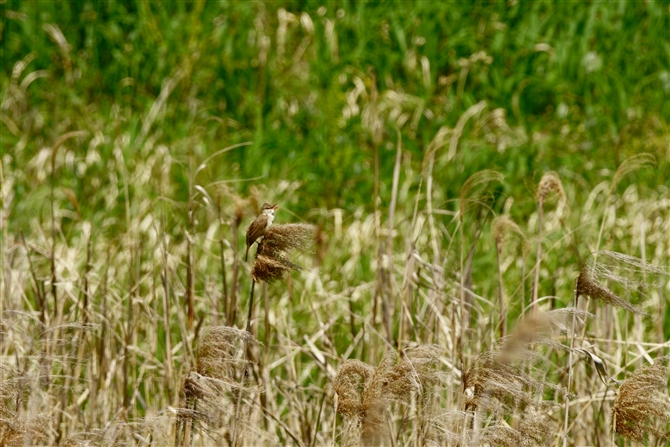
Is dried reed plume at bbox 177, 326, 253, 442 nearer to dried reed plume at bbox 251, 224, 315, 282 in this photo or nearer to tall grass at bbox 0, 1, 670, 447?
dried reed plume at bbox 251, 224, 315, 282

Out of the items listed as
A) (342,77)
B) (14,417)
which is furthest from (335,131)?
(14,417)

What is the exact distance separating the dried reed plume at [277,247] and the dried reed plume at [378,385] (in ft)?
0.74

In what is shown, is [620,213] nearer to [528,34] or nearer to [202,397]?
[528,34]

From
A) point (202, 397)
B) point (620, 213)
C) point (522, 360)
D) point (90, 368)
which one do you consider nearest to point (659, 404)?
point (522, 360)

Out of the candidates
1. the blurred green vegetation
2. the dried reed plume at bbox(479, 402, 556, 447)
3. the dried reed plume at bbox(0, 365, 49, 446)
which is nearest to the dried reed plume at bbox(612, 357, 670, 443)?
the dried reed plume at bbox(479, 402, 556, 447)

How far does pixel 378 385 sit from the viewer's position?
1609mm

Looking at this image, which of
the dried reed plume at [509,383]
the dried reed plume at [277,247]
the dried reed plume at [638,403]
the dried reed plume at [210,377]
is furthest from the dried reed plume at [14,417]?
the dried reed plume at [638,403]

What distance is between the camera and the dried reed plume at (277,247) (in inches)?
61.4

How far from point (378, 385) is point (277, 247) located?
29cm

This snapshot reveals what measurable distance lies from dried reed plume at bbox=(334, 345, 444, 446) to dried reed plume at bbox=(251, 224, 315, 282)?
0.22m

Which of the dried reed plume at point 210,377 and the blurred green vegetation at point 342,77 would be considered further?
the blurred green vegetation at point 342,77

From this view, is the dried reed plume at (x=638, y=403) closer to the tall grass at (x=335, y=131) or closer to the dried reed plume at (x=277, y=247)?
the dried reed plume at (x=277, y=247)

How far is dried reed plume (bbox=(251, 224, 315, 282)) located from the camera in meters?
1.56

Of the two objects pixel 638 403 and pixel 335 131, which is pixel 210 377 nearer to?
pixel 638 403
